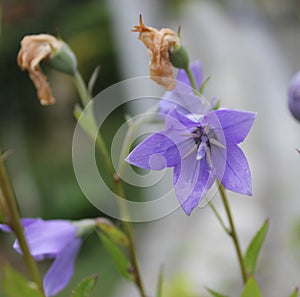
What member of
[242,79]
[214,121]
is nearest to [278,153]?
[242,79]

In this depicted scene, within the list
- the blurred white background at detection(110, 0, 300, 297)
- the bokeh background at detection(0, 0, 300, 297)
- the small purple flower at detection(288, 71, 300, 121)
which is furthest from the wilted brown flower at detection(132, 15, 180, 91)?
the blurred white background at detection(110, 0, 300, 297)

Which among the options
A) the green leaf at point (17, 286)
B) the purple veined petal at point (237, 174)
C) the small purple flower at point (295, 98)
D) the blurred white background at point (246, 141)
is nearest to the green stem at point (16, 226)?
the green leaf at point (17, 286)

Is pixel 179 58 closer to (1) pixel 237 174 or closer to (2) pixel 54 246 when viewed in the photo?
(1) pixel 237 174

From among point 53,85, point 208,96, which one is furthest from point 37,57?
point 53,85

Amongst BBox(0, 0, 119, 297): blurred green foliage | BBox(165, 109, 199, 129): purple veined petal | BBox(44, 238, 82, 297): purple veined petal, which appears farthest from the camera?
BBox(0, 0, 119, 297): blurred green foliage

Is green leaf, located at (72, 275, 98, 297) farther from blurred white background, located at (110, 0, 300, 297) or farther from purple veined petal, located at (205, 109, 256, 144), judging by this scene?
blurred white background, located at (110, 0, 300, 297)

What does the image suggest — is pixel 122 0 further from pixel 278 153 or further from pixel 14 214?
pixel 14 214

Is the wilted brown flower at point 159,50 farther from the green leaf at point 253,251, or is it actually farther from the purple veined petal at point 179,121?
the green leaf at point 253,251
